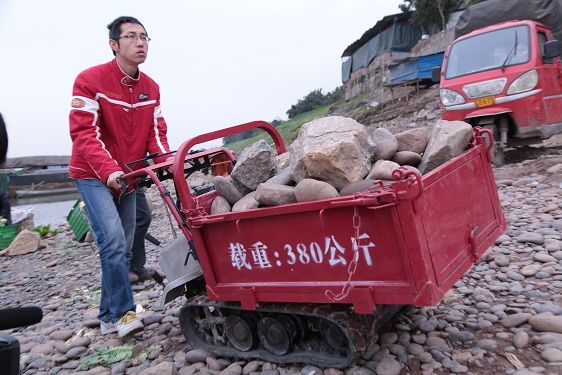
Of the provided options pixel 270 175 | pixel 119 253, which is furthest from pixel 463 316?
pixel 119 253

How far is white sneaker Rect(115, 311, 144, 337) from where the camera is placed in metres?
3.73

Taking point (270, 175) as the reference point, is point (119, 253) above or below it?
below

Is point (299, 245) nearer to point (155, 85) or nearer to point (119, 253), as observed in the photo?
point (119, 253)

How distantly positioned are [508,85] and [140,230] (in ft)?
19.2

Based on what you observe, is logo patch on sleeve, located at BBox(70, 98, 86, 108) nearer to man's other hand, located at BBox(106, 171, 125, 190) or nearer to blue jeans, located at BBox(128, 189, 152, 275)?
man's other hand, located at BBox(106, 171, 125, 190)

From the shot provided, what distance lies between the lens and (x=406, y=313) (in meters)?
3.42

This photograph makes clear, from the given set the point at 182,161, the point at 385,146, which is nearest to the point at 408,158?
the point at 385,146

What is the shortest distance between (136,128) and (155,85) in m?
0.46

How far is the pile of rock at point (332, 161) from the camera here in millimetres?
2865

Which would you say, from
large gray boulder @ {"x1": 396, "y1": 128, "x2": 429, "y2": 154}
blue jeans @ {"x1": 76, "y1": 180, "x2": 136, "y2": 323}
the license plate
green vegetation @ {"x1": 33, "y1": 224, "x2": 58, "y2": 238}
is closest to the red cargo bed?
large gray boulder @ {"x1": 396, "y1": 128, "x2": 429, "y2": 154}

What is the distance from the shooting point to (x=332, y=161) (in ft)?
9.41

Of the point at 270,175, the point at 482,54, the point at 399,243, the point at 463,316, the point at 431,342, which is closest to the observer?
the point at 399,243

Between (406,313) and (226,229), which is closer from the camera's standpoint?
(226,229)

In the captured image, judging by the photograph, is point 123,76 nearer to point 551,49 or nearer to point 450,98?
point 450,98
